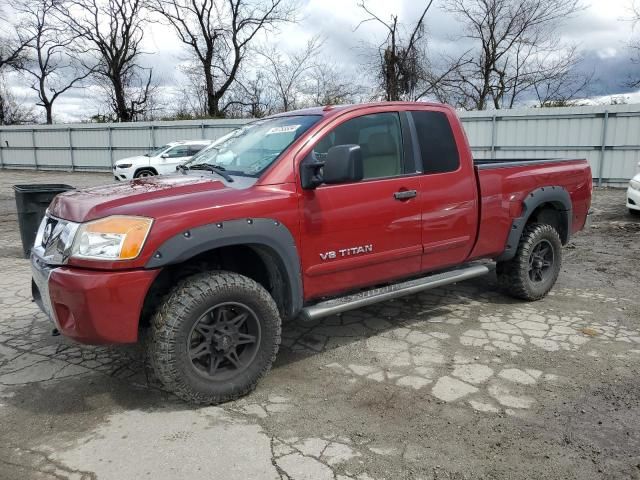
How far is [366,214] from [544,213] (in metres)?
2.60

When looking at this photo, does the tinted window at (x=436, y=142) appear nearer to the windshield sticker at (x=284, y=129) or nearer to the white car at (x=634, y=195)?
the windshield sticker at (x=284, y=129)

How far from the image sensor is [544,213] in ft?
17.7

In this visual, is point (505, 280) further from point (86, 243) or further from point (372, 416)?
point (86, 243)

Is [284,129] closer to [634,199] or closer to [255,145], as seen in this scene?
[255,145]

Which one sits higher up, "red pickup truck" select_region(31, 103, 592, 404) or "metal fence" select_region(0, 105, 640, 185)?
"metal fence" select_region(0, 105, 640, 185)

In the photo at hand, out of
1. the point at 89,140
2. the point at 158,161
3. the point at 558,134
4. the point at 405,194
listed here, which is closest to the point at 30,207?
the point at 405,194

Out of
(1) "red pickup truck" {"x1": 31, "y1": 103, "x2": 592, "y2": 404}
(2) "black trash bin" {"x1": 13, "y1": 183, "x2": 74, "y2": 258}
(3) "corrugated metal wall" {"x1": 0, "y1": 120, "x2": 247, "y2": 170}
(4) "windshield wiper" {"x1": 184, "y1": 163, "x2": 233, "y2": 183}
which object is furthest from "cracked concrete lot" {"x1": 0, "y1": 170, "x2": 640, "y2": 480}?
(3) "corrugated metal wall" {"x1": 0, "y1": 120, "x2": 247, "y2": 170}

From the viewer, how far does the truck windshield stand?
12.0 feet

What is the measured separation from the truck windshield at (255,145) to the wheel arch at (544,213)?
2264 mm

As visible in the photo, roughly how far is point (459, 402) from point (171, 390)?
174 cm

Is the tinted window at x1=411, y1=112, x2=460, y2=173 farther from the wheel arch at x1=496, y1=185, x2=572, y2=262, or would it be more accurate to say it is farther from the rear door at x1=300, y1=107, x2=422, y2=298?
the wheel arch at x1=496, y1=185, x2=572, y2=262

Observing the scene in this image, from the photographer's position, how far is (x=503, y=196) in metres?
4.70

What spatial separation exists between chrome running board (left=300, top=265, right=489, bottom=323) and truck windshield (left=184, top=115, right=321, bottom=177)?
Answer: 3.28 ft

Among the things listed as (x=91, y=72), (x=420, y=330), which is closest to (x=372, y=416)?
(x=420, y=330)
